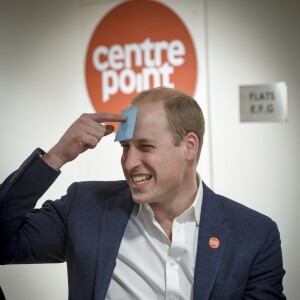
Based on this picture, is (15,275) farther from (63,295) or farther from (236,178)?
(236,178)

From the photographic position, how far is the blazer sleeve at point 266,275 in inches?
63.1

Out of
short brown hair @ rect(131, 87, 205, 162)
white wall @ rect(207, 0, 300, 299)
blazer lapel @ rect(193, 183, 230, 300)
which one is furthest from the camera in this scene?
white wall @ rect(207, 0, 300, 299)

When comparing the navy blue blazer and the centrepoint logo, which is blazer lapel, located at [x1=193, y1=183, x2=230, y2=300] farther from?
the centrepoint logo

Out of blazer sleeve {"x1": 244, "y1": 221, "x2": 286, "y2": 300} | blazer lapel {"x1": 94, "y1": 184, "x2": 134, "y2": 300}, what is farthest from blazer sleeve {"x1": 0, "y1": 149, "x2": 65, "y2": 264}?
blazer sleeve {"x1": 244, "y1": 221, "x2": 286, "y2": 300}

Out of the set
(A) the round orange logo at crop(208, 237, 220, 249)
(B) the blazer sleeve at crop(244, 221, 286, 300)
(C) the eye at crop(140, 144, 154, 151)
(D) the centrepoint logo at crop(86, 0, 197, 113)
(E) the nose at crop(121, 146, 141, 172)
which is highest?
(D) the centrepoint logo at crop(86, 0, 197, 113)

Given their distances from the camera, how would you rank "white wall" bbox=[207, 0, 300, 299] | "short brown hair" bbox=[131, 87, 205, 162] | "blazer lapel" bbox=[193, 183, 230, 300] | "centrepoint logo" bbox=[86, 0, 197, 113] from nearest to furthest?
"blazer lapel" bbox=[193, 183, 230, 300]
"short brown hair" bbox=[131, 87, 205, 162]
"white wall" bbox=[207, 0, 300, 299]
"centrepoint logo" bbox=[86, 0, 197, 113]

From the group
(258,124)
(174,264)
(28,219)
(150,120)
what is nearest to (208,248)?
(174,264)

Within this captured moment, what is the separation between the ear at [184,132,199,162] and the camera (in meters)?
1.76

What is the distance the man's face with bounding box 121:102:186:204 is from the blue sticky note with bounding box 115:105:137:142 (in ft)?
0.07

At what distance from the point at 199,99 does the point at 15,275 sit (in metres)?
1.63

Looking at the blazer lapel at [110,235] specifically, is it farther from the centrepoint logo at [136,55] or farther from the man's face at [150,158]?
the centrepoint logo at [136,55]

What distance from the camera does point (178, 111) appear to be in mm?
1730

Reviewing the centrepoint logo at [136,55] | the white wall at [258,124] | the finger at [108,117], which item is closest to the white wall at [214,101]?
the white wall at [258,124]

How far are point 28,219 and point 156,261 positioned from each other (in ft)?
1.63
